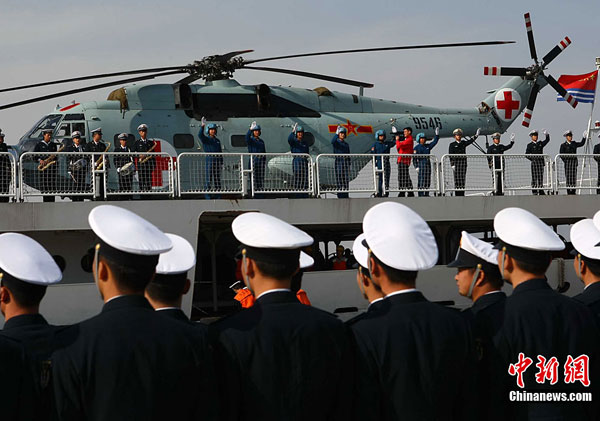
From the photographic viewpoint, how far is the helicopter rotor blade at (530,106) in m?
22.3

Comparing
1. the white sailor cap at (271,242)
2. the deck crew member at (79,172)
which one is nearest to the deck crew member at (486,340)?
the white sailor cap at (271,242)

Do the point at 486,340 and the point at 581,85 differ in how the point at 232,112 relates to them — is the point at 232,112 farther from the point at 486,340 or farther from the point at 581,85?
the point at 486,340

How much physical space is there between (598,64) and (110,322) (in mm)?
20404

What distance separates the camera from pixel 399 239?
436 cm

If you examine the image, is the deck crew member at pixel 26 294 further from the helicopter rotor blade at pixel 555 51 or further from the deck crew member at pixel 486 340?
the helicopter rotor blade at pixel 555 51

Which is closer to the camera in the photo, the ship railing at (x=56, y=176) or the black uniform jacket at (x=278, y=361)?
the black uniform jacket at (x=278, y=361)

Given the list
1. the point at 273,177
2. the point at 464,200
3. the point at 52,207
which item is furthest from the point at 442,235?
the point at 52,207

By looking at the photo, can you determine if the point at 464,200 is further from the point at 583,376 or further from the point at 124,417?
the point at 124,417

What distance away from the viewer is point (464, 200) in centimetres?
1631

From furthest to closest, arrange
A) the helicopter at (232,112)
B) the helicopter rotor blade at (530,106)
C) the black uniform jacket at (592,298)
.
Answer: the helicopter rotor blade at (530,106) → the helicopter at (232,112) → the black uniform jacket at (592,298)

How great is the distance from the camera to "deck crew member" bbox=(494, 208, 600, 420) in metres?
4.61

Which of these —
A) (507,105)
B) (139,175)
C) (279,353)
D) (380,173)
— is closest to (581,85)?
(507,105)

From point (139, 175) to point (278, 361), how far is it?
10992mm

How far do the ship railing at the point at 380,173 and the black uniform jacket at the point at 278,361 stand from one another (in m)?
11.6
